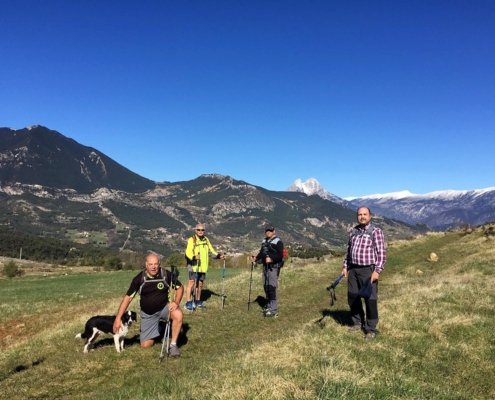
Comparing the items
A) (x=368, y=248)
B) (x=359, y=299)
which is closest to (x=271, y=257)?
(x=359, y=299)

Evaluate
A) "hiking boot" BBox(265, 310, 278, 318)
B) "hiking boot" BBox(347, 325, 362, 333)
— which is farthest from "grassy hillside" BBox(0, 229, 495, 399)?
"hiking boot" BBox(265, 310, 278, 318)

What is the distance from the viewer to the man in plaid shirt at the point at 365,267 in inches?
455

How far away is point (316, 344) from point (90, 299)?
2436cm

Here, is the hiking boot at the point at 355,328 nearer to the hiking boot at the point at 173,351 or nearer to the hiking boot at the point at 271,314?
the hiking boot at the point at 271,314

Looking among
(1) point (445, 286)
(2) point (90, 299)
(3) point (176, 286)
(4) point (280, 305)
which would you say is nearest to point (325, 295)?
(4) point (280, 305)

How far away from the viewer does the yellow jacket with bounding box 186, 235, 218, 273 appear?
17.3 metres

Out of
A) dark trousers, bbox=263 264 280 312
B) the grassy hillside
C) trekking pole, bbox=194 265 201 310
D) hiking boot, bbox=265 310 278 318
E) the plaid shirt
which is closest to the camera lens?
the grassy hillside

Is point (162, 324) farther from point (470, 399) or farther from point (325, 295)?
point (325, 295)

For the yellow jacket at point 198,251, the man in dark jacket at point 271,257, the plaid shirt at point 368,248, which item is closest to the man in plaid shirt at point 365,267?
the plaid shirt at point 368,248

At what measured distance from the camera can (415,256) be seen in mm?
36844

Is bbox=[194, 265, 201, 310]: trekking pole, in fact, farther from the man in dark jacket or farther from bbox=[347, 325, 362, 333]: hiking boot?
bbox=[347, 325, 362, 333]: hiking boot

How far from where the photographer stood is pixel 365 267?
1188cm

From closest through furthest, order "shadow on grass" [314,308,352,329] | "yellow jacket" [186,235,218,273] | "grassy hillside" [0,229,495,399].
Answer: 1. "grassy hillside" [0,229,495,399]
2. "shadow on grass" [314,308,352,329]
3. "yellow jacket" [186,235,218,273]

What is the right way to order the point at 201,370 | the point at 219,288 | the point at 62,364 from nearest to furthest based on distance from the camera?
the point at 201,370, the point at 62,364, the point at 219,288
